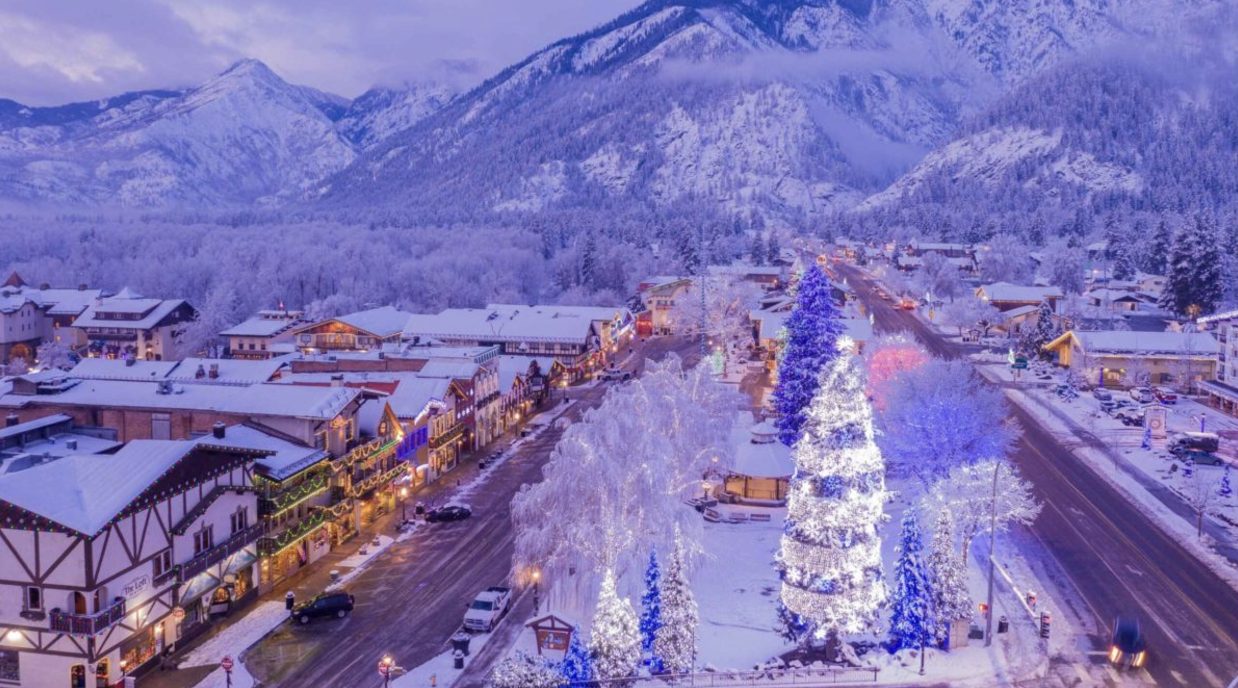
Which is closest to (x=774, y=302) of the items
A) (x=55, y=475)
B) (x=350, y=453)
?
(x=350, y=453)

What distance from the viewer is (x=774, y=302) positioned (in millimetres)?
121375

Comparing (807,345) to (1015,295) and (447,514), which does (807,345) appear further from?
(1015,295)

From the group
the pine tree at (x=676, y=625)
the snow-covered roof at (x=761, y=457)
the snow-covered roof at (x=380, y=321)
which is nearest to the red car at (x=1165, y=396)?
the snow-covered roof at (x=761, y=457)

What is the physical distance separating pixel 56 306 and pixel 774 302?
85.8m

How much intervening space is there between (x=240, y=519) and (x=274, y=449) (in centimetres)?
386

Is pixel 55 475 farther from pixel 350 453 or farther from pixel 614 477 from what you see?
pixel 614 477

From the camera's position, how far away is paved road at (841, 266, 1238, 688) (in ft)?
106

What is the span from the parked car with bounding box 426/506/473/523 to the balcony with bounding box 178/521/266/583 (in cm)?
1077

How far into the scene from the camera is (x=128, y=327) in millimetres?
106562

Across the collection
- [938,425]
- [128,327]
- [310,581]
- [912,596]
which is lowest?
[310,581]

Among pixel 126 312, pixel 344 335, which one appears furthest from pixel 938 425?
pixel 126 312

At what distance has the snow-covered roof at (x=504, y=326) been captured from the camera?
306 feet

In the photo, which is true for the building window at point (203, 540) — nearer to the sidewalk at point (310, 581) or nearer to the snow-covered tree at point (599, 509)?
the sidewalk at point (310, 581)

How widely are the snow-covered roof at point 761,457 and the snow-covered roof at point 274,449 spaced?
70.7ft
